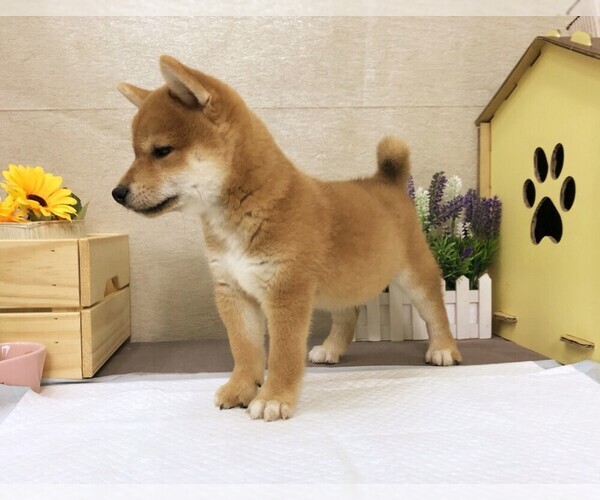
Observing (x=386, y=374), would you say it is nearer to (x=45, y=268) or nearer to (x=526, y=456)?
(x=526, y=456)

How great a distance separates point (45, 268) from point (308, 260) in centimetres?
77

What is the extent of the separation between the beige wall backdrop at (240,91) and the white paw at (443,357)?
57cm

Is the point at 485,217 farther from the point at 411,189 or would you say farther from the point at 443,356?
the point at 443,356

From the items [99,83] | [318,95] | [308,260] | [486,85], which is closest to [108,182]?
[99,83]

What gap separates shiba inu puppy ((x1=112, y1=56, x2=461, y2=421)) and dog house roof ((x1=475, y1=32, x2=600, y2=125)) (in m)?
0.79

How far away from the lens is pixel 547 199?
1.72 metres

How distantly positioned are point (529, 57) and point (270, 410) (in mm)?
1430

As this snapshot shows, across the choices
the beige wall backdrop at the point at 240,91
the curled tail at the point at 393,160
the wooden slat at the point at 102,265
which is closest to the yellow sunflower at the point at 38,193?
the wooden slat at the point at 102,265

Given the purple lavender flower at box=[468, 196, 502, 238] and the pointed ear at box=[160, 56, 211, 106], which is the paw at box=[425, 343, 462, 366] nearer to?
the purple lavender flower at box=[468, 196, 502, 238]

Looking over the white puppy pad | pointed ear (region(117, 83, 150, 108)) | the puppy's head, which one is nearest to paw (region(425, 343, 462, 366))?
the white puppy pad

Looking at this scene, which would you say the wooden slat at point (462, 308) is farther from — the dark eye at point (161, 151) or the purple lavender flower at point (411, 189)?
the dark eye at point (161, 151)

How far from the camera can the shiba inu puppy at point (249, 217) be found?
1.16 meters

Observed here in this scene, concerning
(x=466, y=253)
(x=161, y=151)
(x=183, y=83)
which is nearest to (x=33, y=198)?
(x=161, y=151)

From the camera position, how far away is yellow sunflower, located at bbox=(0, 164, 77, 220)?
1540 millimetres
